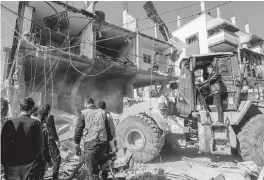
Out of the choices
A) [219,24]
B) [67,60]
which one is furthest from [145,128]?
[219,24]

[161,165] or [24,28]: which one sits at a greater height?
[24,28]

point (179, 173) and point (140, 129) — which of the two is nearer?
point (179, 173)

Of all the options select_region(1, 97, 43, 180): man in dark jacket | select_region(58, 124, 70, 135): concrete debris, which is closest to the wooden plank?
select_region(1, 97, 43, 180): man in dark jacket

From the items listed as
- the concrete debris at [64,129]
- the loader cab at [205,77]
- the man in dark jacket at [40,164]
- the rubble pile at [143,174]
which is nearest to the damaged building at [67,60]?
the concrete debris at [64,129]

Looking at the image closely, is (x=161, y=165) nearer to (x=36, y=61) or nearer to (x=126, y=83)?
(x=36, y=61)

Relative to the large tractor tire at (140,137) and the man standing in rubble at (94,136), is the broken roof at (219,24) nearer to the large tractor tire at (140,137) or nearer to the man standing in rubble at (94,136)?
the large tractor tire at (140,137)

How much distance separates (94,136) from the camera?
12.3ft

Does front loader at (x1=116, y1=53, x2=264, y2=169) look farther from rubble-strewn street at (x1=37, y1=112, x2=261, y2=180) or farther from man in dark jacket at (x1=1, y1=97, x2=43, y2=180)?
man in dark jacket at (x1=1, y1=97, x2=43, y2=180)

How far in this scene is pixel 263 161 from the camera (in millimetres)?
4672

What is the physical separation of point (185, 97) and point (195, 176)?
9.19ft

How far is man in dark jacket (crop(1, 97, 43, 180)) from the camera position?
2538mm

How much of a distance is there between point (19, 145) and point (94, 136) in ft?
4.67

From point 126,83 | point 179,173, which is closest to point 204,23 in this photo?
point 126,83

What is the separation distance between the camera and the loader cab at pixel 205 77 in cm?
569
